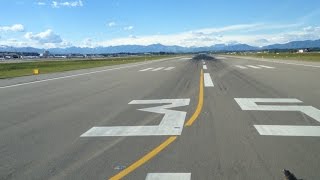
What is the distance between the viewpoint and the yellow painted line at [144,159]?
5.60 m

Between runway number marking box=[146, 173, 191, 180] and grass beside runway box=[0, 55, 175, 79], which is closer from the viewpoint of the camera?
runway number marking box=[146, 173, 191, 180]

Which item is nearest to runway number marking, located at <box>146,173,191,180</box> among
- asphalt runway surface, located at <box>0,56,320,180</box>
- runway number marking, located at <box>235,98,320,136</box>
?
asphalt runway surface, located at <box>0,56,320,180</box>

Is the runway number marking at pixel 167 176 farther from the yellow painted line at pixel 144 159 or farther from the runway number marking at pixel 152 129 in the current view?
the runway number marking at pixel 152 129

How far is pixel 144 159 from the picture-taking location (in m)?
6.37

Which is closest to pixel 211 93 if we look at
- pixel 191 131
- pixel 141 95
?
pixel 141 95

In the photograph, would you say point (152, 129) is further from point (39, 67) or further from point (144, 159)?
point (39, 67)

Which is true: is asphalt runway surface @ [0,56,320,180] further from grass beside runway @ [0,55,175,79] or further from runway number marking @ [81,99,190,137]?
grass beside runway @ [0,55,175,79]

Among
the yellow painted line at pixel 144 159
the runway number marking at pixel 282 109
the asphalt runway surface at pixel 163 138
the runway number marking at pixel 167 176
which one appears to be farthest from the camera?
the runway number marking at pixel 282 109

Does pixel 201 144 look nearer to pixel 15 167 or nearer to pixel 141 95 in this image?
pixel 15 167

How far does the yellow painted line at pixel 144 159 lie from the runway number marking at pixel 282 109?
6.15 feet

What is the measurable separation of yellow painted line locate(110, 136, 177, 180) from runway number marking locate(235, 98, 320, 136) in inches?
73.8

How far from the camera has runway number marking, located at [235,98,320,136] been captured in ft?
26.7

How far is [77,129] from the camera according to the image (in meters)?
8.87

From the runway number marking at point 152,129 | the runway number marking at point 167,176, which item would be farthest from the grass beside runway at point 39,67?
the runway number marking at point 167,176
